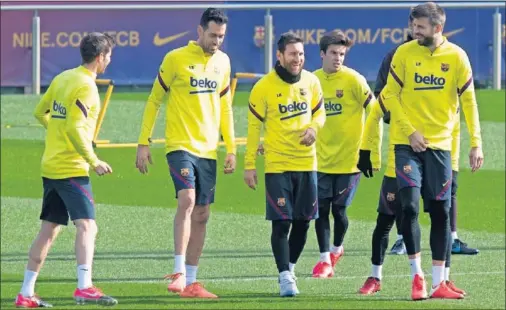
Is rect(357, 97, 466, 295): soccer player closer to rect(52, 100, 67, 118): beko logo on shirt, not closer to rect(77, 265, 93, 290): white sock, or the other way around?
rect(77, 265, 93, 290): white sock

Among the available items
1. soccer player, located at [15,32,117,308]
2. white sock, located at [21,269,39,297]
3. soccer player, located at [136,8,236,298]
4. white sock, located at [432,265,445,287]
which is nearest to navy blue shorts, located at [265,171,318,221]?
soccer player, located at [136,8,236,298]

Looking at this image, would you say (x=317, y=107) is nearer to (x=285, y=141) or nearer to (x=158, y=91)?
(x=285, y=141)

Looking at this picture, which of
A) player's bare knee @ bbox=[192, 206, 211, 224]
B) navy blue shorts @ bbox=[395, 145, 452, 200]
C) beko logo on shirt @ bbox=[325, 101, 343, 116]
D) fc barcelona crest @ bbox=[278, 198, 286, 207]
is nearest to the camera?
navy blue shorts @ bbox=[395, 145, 452, 200]

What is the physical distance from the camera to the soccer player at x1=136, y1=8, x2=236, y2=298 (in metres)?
11.5

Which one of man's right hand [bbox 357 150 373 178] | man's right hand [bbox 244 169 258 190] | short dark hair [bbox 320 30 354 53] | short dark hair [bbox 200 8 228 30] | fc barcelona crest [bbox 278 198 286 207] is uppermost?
short dark hair [bbox 200 8 228 30]

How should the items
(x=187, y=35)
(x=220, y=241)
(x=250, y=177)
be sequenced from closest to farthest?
(x=250, y=177) → (x=220, y=241) → (x=187, y=35)

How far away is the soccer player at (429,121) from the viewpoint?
11.2 metres

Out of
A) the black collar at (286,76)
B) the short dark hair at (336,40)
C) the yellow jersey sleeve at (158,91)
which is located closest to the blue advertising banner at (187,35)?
the short dark hair at (336,40)

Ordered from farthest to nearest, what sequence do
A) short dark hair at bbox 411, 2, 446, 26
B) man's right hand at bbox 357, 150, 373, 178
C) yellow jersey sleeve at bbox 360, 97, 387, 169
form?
man's right hand at bbox 357, 150, 373, 178
yellow jersey sleeve at bbox 360, 97, 387, 169
short dark hair at bbox 411, 2, 446, 26

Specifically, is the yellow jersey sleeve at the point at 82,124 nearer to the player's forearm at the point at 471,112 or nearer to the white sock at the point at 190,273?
the white sock at the point at 190,273

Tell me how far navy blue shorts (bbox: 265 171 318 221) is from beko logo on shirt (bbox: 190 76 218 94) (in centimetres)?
78

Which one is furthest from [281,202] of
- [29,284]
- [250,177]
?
[29,284]

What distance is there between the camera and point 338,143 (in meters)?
13.1

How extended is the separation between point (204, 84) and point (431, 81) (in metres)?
1.74
